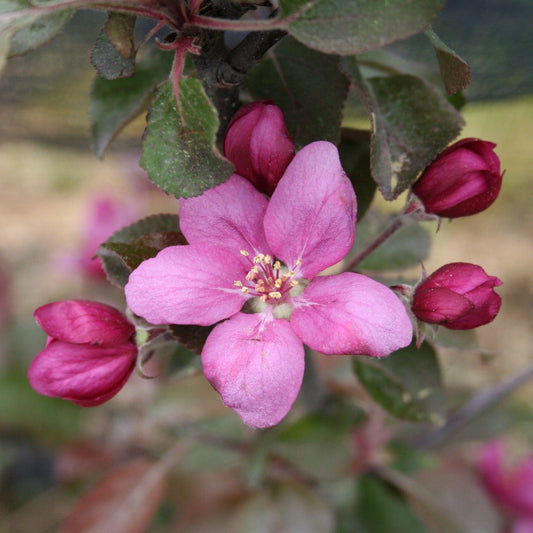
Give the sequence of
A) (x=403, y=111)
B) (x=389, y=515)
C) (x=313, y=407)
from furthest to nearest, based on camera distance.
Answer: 1. (x=389, y=515)
2. (x=313, y=407)
3. (x=403, y=111)

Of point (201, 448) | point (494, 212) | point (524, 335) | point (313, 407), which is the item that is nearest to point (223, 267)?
point (313, 407)

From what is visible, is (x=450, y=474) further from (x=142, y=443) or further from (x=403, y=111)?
(x=403, y=111)

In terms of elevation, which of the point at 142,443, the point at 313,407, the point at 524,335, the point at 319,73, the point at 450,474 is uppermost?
the point at 319,73

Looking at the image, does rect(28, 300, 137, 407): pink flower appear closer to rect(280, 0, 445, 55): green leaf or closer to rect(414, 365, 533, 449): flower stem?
rect(280, 0, 445, 55): green leaf

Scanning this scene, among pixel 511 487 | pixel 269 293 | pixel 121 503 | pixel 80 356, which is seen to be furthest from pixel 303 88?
pixel 511 487

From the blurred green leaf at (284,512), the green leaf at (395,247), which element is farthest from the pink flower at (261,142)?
the blurred green leaf at (284,512)

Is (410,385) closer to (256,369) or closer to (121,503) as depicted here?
(256,369)

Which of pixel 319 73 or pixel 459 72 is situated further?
pixel 319 73
